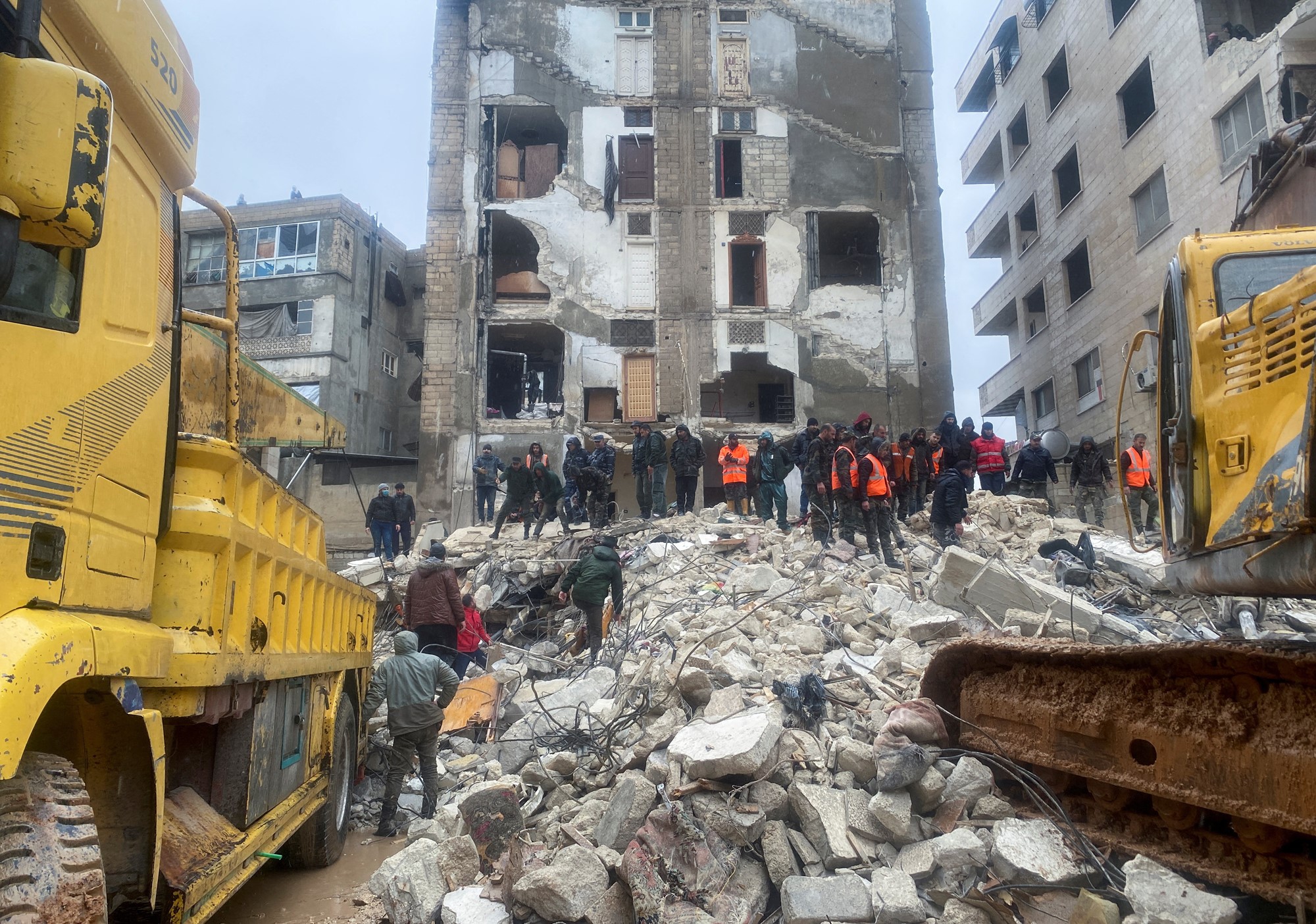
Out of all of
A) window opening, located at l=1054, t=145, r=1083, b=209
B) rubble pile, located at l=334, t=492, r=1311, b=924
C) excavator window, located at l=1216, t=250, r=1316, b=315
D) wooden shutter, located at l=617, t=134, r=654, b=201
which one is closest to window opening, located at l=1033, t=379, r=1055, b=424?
window opening, located at l=1054, t=145, r=1083, b=209

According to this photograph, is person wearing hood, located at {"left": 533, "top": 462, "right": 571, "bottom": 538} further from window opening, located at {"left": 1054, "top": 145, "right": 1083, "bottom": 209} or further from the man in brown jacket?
window opening, located at {"left": 1054, "top": 145, "right": 1083, "bottom": 209}

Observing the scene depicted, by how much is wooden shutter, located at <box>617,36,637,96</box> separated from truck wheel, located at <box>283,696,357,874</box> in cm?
2409

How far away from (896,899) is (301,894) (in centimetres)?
349

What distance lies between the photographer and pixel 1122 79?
22.0 metres

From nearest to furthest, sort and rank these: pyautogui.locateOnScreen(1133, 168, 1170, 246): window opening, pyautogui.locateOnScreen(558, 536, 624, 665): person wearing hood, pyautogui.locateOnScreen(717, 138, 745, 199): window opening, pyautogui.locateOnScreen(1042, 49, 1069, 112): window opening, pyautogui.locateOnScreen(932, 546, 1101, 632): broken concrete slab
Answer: pyautogui.locateOnScreen(932, 546, 1101, 632): broken concrete slab
pyautogui.locateOnScreen(558, 536, 624, 665): person wearing hood
pyautogui.locateOnScreen(1133, 168, 1170, 246): window opening
pyautogui.locateOnScreen(1042, 49, 1069, 112): window opening
pyautogui.locateOnScreen(717, 138, 745, 199): window opening

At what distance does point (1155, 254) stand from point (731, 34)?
13.9 metres

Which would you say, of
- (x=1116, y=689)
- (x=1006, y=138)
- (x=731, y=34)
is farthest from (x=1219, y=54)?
(x=1116, y=689)

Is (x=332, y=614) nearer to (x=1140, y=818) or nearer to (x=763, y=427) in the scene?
(x=1140, y=818)

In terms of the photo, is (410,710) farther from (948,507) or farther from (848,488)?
(948,507)

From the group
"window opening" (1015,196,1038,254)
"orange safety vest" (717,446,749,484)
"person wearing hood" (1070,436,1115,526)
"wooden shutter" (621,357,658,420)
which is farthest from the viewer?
"window opening" (1015,196,1038,254)

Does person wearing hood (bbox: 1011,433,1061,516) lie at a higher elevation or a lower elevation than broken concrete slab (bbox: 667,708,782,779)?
higher

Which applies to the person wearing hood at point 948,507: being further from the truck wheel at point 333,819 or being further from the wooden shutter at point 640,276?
the wooden shutter at point 640,276

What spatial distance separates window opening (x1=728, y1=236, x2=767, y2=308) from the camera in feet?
85.4

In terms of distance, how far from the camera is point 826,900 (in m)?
3.88
